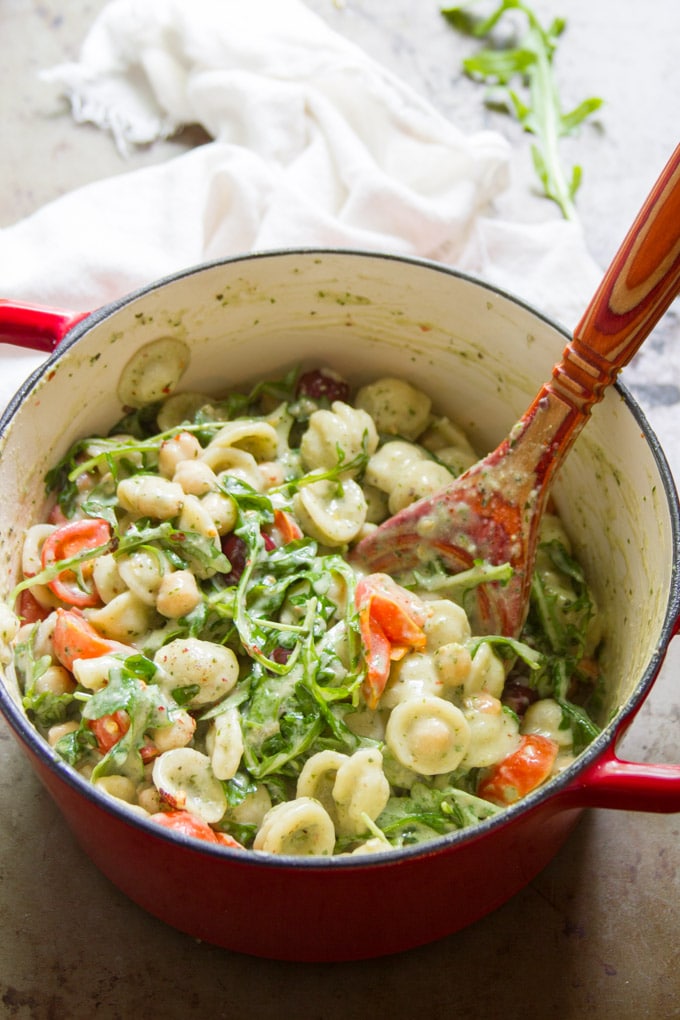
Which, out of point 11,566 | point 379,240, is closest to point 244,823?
point 11,566

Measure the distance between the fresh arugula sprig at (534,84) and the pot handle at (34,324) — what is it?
118 cm

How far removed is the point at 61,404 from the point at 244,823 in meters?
0.69

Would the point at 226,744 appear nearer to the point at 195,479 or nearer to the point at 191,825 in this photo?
the point at 191,825

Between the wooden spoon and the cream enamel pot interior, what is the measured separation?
11 cm

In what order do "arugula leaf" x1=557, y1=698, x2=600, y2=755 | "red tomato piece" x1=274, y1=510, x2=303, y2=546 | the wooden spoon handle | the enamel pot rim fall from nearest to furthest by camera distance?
the enamel pot rim, the wooden spoon handle, "arugula leaf" x1=557, y1=698, x2=600, y2=755, "red tomato piece" x1=274, y1=510, x2=303, y2=546

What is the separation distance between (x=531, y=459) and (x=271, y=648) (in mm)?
460

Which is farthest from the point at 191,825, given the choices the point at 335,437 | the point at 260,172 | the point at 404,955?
the point at 260,172

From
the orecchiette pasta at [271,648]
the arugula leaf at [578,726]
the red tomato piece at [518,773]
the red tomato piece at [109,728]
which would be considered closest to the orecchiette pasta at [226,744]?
the orecchiette pasta at [271,648]

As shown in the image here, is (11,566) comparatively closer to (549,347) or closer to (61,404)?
(61,404)

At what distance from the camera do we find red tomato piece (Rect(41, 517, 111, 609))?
5.30ft

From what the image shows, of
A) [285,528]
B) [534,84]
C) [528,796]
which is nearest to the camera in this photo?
[528,796]

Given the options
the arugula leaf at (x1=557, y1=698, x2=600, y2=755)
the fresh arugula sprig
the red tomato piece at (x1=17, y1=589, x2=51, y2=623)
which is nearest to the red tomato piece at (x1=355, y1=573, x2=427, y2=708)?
the arugula leaf at (x1=557, y1=698, x2=600, y2=755)

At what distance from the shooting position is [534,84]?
2467mm

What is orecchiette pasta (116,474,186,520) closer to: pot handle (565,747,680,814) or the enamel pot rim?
the enamel pot rim
